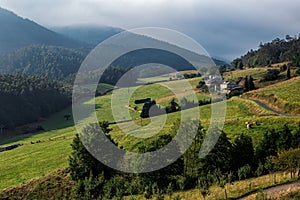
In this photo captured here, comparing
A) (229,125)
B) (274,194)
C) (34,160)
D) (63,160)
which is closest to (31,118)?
(34,160)

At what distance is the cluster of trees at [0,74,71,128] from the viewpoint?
415ft

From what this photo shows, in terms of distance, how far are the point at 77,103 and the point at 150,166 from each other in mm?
117626

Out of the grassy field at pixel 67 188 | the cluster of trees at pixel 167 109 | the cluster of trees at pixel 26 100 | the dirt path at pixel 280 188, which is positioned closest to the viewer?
the dirt path at pixel 280 188

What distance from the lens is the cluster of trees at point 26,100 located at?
126375 millimetres

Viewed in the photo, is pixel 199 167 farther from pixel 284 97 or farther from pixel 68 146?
pixel 284 97

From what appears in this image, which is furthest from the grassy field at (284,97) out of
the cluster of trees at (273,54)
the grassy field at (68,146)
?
the cluster of trees at (273,54)

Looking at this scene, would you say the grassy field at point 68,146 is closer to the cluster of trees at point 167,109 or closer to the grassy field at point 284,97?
the grassy field at point 284,97

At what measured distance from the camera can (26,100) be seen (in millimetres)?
139500

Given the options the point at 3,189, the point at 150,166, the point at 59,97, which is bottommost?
the point at 3,189

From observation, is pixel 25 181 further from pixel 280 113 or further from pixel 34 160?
pixel 280 113

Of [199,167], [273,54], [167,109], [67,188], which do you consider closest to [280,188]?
[199,167]

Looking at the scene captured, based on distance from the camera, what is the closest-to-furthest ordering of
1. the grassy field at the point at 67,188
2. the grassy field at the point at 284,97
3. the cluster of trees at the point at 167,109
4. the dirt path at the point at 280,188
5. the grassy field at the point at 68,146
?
the dirt path at the point at 280,188 < the grassy field at the point at 67,188 < the grassy field at the point at 68,146 < the grassy field at the point at 284,97 < the cluster of trees at the point at 167,109

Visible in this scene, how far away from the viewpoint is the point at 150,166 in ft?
121

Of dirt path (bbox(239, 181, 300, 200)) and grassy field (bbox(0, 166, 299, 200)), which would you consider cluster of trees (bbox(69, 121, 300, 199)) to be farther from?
dirt path (bbox(239, 181, 300, 200))
